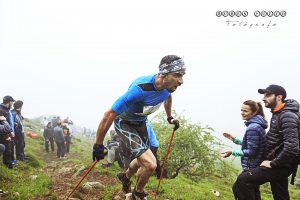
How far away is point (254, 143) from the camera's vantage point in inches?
265

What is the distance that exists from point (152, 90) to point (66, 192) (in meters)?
5.09

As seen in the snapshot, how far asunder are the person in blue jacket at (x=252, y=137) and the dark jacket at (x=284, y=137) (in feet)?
0.65

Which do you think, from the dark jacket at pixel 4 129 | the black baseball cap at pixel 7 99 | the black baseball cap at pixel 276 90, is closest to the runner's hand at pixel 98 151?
the black baseball cap at pixel 276 90

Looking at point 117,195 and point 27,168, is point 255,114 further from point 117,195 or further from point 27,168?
point 27,168

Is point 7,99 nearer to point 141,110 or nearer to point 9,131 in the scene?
point 9,131

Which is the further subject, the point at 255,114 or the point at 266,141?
the point at 255,114

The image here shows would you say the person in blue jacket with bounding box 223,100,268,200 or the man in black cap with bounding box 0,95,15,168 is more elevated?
the person in blue jacket with bounding box 223,100,268,200

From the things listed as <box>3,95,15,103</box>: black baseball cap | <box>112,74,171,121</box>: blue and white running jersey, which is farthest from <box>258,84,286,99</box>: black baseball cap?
<box>3,95,15,103</box>: black baseball cap

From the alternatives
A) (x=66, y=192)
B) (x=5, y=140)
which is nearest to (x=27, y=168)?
(x=5, y=140)

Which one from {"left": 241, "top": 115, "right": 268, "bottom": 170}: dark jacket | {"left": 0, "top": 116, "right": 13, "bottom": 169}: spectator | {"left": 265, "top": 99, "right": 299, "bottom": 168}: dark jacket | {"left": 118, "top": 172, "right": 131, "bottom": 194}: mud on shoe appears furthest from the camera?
{"left": 0, "top": 116, "right": 13, "bottom": 169}: spectator

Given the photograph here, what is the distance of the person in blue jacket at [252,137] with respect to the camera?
6742 mm

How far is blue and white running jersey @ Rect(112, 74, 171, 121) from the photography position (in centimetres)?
607

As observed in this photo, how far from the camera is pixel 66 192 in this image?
944cm

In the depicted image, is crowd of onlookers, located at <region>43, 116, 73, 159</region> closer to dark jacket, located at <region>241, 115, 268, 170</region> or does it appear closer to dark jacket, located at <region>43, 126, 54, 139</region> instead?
dark jacket, located at <region>43, 126, 54, 139</region>
